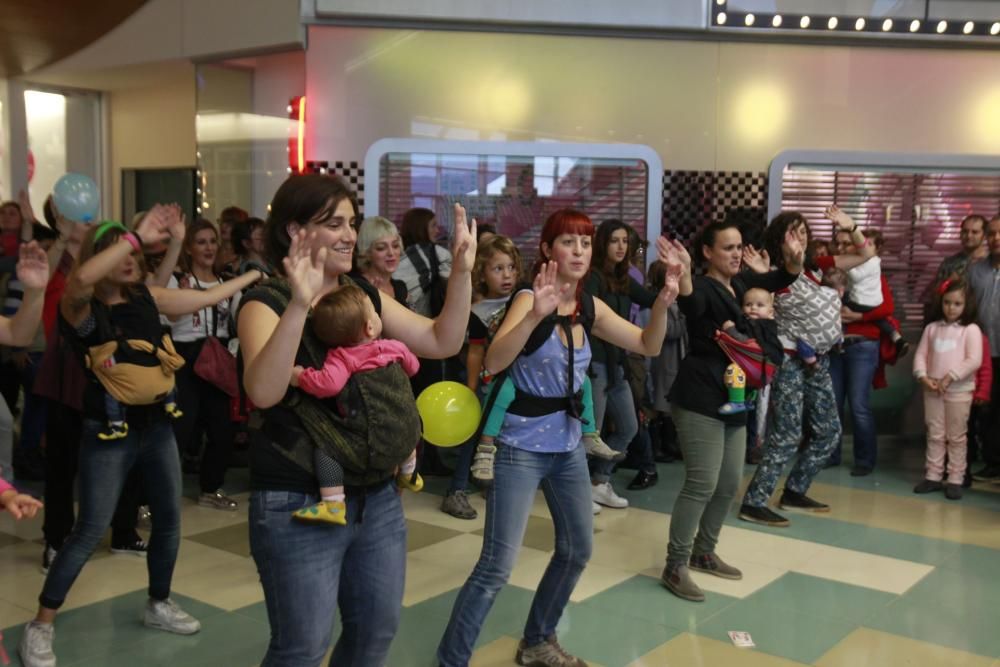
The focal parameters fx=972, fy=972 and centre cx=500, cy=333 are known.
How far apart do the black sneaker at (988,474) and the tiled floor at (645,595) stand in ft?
3.27

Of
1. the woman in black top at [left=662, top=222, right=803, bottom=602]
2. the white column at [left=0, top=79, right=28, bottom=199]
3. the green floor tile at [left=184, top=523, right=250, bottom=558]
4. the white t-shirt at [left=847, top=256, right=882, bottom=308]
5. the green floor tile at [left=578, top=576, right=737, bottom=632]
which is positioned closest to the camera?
the green floor tile at [left=578, top=576, right=737, bottom=632]

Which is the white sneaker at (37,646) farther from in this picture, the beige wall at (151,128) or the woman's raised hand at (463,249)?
the beige wall at (151,128)

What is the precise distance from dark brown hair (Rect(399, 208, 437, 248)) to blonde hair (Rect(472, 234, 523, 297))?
3.69ft

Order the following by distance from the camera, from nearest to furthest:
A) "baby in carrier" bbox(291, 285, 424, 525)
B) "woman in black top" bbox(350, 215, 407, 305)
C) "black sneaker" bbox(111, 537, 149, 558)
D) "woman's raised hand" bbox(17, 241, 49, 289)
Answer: "baby in carrier" bbox(291, 285, 424, 525)
"woman's raised hand" bbox(17, 241, 49, 289)
"black sneaker" bbox(111, 537, 149, 558)
"woman in black top" bbox(350, 215, 407, 305)

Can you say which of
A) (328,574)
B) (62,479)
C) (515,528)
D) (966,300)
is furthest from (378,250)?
(966,300)

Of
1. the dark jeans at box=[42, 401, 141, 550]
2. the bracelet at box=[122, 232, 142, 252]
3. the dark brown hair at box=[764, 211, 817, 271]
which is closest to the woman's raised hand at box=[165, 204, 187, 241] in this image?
the bracelet at box=[122, 232, 142, 252]

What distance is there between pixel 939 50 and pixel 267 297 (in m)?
7.68

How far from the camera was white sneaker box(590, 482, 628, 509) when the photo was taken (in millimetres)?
5902

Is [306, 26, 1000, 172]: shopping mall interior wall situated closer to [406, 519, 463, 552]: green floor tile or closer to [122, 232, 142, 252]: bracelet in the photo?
[406, 519, 463, 552]: green floor tile

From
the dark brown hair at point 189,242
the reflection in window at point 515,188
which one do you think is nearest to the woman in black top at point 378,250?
the dark brown hair at point 189,242

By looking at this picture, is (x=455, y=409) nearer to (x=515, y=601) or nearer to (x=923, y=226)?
(x=515, y=601)

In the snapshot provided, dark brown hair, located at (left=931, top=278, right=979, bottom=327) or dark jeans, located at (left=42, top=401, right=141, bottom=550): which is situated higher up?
dark brown hair, located at (left=931, top=278, right=979, bottom=327)

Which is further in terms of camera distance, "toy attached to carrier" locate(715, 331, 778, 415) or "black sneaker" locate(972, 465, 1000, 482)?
"black sneaker" locate(972, 465, 1000, 482)

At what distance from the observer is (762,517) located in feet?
18.4
